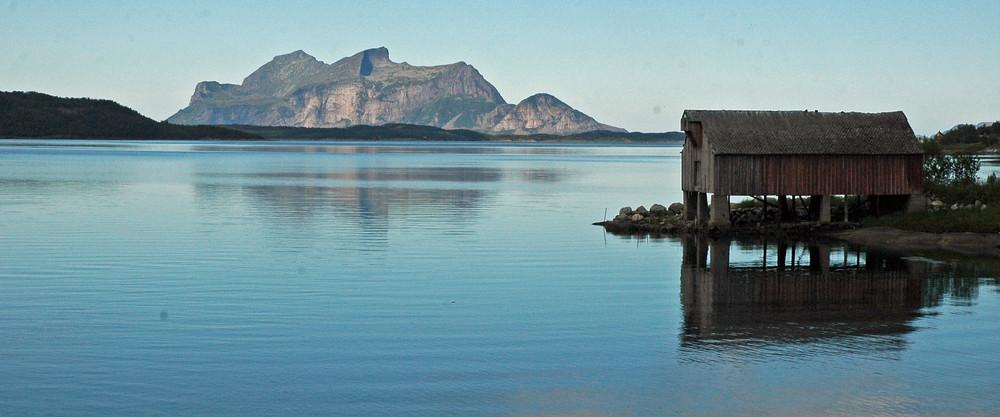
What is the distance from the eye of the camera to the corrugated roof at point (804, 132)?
38500 millimetres

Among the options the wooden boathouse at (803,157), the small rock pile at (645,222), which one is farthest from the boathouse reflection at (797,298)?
the small rock pile at (645,222)

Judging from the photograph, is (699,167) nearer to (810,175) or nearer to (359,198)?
(810,175)

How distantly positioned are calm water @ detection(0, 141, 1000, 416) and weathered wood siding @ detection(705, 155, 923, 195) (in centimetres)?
278

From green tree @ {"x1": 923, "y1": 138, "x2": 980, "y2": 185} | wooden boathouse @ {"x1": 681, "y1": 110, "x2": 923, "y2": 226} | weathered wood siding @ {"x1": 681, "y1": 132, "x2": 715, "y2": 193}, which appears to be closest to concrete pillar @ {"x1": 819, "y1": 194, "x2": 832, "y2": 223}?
wooden boathouse @ {"x1": 681, "y1": 110, "x2": 923, "y2": 226}

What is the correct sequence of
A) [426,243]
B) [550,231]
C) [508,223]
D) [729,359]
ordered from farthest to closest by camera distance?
1. [508,223]
2. [550,231]
3. [426,243]
4. [729,359]

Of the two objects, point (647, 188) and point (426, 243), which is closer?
point (426, 243)

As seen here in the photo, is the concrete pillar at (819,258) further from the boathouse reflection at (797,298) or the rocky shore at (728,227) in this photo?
the rocky shore at (728,227)

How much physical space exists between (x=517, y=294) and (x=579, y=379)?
336 inches

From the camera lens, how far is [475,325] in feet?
64.8

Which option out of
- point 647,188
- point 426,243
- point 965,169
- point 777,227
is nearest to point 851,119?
point 777,227

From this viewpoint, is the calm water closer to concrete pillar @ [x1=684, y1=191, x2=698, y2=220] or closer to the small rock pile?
the small rock pile

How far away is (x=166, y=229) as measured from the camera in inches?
1564

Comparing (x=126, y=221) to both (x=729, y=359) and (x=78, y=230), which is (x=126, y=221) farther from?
(x=729, y=359)

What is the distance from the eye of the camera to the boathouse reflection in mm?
18517
